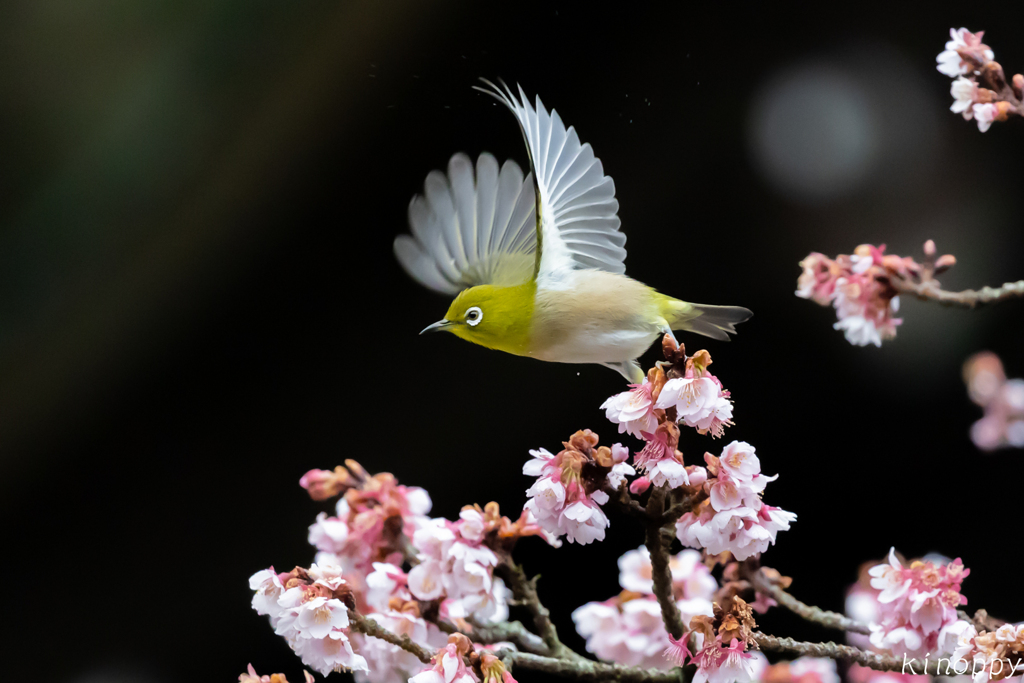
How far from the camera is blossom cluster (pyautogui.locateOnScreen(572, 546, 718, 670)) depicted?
485 mm

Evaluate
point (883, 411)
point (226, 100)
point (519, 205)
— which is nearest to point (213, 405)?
point (226, 100)

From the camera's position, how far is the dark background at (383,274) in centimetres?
59

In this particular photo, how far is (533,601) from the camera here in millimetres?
406

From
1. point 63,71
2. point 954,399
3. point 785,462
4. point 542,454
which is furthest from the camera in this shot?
point 63,71

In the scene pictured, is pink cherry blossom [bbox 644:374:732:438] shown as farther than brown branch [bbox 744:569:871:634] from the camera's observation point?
No

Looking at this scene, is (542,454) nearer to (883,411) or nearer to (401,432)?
(401,432)

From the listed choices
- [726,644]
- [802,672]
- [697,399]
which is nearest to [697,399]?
[697,399]

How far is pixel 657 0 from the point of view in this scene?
672mm

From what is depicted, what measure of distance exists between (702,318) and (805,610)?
164 millimetres

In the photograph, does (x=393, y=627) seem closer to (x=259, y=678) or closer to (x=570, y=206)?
(x=259, y=678)

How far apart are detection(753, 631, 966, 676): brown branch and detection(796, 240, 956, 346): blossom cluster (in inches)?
7.3

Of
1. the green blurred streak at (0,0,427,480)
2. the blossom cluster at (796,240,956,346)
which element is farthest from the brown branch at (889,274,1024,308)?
the green blurred streak at (0,0,427,480)

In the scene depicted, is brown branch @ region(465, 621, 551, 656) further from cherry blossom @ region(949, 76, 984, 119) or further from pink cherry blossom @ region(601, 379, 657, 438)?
cherry blossom @ region(949, 76, 984, 119)

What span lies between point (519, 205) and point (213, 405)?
1.71 ft
